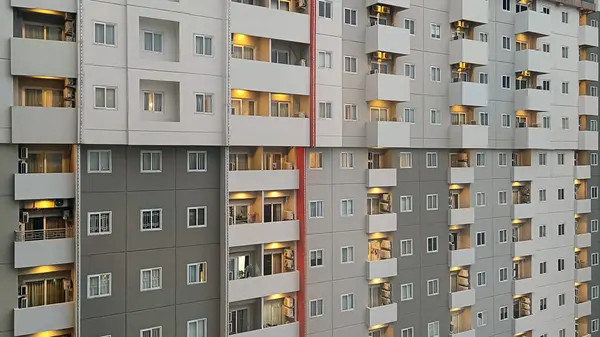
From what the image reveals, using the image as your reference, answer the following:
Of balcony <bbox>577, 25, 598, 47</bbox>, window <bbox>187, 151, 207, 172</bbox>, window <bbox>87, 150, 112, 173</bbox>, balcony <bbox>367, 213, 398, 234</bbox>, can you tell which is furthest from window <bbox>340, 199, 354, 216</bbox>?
balcony <bbox>577, 25, 598, 47</bbox>

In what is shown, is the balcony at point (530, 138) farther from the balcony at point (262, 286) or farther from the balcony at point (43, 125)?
the balcony at point (43, 125)

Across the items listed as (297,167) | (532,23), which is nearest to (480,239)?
(297,167)

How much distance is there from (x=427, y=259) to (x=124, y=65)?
13269 millimetres

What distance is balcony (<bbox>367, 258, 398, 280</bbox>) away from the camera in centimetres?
1948

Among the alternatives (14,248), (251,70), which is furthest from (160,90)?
(14,248)

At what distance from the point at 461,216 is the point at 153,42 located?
13.6m

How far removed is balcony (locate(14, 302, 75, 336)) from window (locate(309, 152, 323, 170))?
863 cm

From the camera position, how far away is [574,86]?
25.5 m

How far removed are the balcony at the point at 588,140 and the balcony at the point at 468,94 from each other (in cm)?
714

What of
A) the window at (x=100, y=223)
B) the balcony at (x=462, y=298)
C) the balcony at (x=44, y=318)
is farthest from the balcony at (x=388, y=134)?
the balcony at (x=44, y=318)

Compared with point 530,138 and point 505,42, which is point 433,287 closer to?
point 530,138

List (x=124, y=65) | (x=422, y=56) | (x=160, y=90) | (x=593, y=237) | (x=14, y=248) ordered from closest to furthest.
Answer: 1. (x=14, y=248)
2. (x=124, y=65)
3. (x=160, y=90)
4. (x=422, y=56)
5. (x=593, y=237)

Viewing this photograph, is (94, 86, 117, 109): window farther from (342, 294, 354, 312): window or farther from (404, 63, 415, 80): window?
(404, 63, 415, 80): window

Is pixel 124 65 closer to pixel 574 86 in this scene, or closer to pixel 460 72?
pixel 460 72
